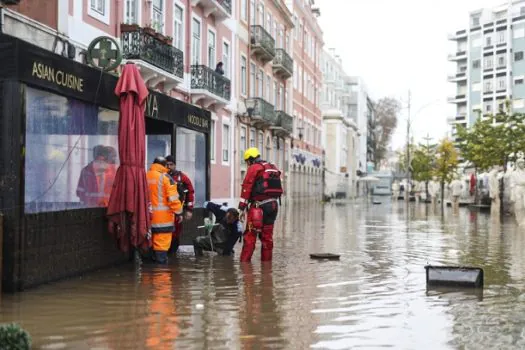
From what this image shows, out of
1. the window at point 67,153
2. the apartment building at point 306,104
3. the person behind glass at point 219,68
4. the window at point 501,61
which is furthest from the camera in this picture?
the window at point 501,61

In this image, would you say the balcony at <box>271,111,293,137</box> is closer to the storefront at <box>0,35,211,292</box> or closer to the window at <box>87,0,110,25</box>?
the window at <box>87,0,110,25</box>

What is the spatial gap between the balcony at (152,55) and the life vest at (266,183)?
11812mm

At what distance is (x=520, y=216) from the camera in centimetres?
2678

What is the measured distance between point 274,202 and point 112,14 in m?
12.6

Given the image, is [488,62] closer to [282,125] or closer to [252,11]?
[282,125]

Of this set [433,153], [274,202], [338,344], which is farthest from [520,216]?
[433,153]

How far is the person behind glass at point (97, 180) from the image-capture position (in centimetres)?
1031

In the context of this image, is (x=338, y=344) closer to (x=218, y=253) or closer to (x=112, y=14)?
(x=218, y=253)

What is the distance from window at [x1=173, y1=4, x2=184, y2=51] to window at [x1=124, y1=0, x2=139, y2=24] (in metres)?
3.57

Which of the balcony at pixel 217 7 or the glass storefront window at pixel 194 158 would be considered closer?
the glass storefront window at pixel 194 158

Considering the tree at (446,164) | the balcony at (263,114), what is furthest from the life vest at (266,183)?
the tree at (446,164)

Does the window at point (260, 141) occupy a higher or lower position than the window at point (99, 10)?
lower

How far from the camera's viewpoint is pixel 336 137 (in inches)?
3268

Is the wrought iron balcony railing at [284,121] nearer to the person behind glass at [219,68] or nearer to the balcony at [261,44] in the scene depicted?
the balcony at [261,44]
